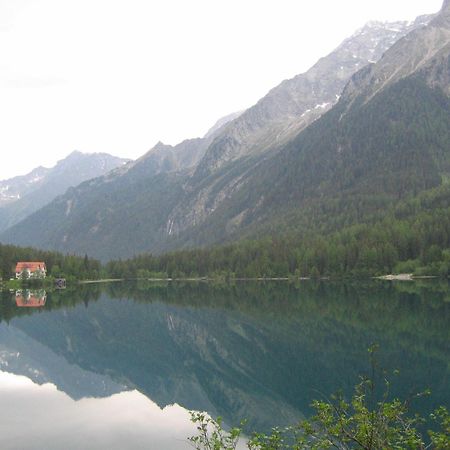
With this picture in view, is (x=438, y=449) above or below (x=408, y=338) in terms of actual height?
above

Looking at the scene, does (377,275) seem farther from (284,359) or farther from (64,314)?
(284,359)

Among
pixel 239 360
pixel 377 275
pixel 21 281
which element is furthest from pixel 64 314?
pixel 377 275

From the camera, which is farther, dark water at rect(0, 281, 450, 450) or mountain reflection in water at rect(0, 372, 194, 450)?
dark water at rect(0, 281, 450, 450)

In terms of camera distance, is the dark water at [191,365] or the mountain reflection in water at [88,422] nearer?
the mountain reflection in water at [88,422]

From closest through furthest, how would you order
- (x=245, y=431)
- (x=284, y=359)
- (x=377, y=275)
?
(x=245, y=431), (x=284, y=359), (x=377, y=275)

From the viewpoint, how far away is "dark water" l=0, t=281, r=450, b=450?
117ft

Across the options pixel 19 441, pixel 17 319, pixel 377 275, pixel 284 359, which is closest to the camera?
pixel 19 441

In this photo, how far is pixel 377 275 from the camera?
18888cm

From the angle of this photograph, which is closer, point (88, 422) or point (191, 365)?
point (88, 422)

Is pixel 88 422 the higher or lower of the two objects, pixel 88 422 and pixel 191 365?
the higher

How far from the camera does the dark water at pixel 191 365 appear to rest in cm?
3575

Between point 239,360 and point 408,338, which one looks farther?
point 408,338

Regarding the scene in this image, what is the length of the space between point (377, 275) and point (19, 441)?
172m

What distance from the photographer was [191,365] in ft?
190
